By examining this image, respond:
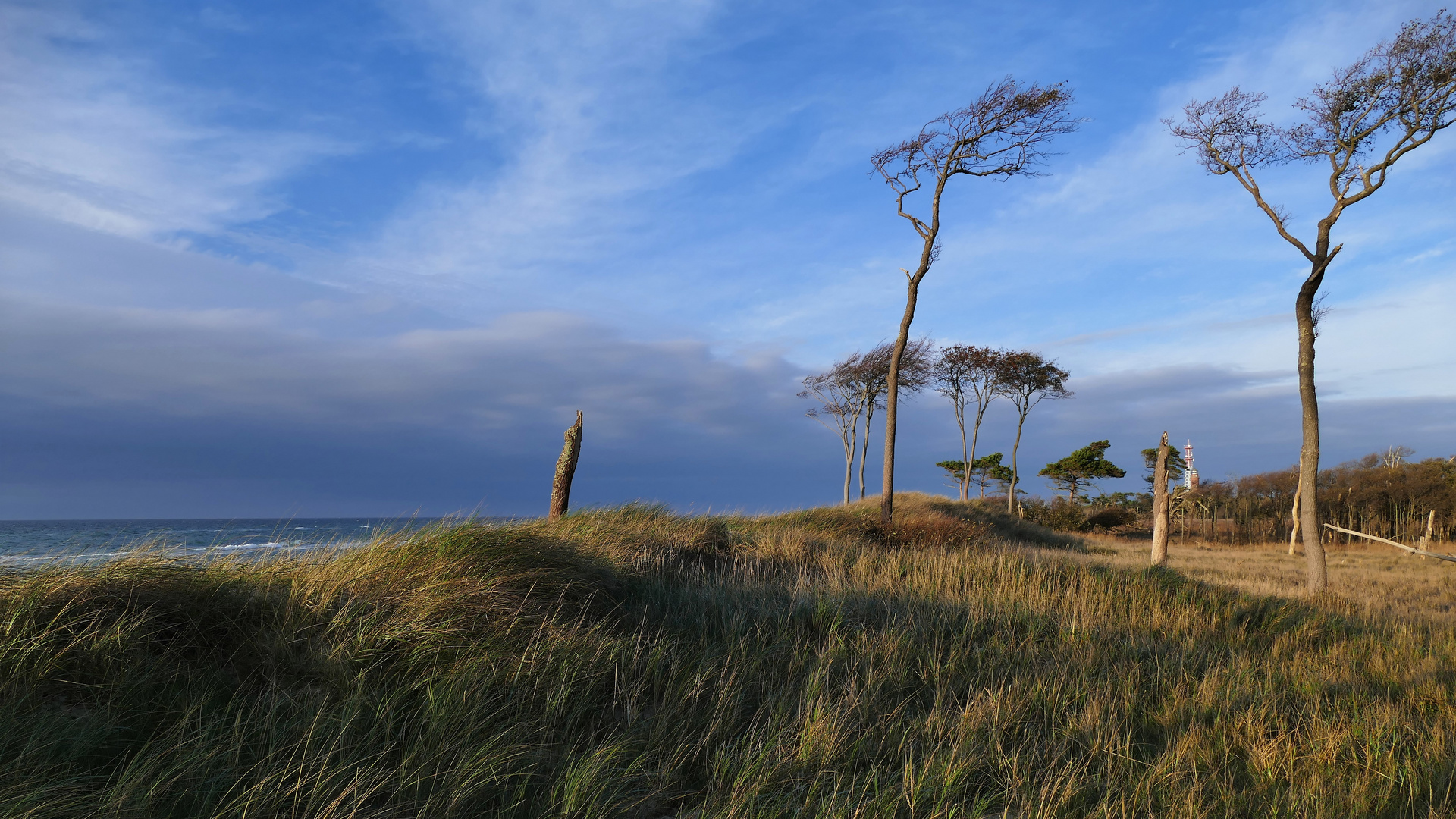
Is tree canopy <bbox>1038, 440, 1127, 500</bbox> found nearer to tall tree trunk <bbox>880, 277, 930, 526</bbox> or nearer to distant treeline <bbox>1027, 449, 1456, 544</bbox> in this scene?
distant treeline <bbox>1027, 449, 1456, 544</bbox>

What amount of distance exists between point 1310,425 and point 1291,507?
31259mm

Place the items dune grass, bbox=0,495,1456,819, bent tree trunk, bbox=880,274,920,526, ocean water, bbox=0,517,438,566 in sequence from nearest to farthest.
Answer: dune grass, bbox=0,495,1456,819, ocean water, bbox=0,517,438,566, bent tree trunk, bbox=880,274,920,526

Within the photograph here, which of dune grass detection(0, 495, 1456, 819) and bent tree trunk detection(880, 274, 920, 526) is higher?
bent tree trunk detection(880, 274, 920, 526)

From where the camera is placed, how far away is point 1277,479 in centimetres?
3738

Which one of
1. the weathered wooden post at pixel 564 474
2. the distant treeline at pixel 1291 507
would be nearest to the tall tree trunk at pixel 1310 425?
the weathered wooden post at pixel 564 474

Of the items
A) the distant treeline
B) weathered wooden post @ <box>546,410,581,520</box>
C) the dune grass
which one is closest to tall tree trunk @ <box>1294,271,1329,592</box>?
the dune grass

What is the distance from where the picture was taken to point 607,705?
4.11 m

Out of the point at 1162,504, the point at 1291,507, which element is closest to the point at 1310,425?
the point at 1162,504

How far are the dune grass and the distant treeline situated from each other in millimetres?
26900

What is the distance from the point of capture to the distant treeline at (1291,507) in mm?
32125

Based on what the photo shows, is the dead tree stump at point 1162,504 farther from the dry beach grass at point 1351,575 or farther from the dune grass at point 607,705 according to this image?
the dune grass at point 607,705

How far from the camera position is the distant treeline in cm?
3212

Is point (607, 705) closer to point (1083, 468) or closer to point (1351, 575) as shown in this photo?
point (1351, 575)

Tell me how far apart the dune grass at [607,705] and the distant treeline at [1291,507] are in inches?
1059
